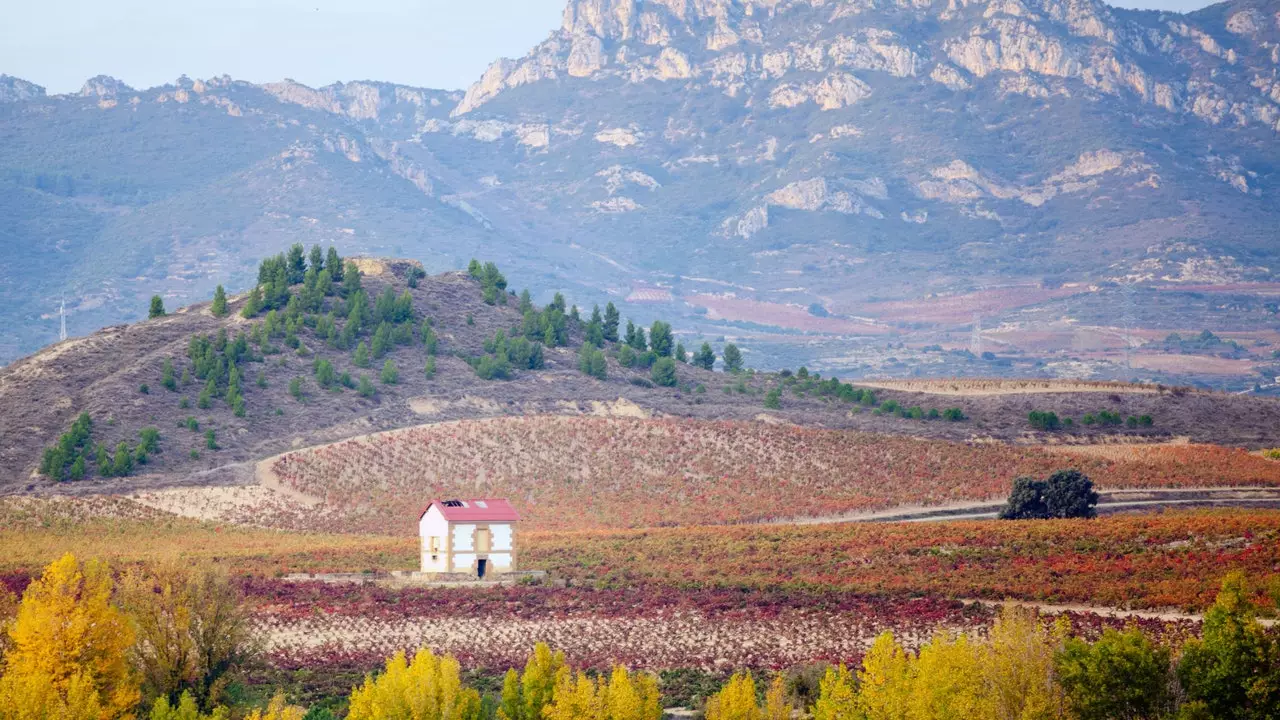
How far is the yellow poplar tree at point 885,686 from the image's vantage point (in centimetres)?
3841

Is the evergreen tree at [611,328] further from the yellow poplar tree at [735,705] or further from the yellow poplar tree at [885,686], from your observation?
the yellow poplar tree at [735,705]

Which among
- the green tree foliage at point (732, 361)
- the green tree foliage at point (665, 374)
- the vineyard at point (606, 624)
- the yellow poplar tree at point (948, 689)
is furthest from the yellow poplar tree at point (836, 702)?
the green tree foliage at point (732, 361)

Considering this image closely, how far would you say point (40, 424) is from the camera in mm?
106562

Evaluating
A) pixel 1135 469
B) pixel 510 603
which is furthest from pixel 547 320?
pixel 510 603

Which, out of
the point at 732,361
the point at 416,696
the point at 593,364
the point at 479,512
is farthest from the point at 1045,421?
the point at 416,696

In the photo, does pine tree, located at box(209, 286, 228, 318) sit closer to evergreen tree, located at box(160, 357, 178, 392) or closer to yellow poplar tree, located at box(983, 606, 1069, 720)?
evergreen tree, located at box(160, 357, 178, 392)

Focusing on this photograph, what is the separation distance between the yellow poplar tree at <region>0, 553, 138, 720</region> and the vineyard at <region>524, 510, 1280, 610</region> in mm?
25857

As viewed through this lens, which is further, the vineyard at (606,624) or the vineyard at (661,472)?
the vineyard at (661,472)

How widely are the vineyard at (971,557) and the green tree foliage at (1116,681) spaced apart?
543 inches

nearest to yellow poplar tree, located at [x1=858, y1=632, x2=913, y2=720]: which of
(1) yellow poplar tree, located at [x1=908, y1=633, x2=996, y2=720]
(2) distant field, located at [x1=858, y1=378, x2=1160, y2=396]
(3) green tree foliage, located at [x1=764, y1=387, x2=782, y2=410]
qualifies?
(1) yellow poplar tree, located at [x1=908, y1=633, x2=996, y2=720]

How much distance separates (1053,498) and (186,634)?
49079mm

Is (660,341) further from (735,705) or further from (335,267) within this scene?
(735,705)

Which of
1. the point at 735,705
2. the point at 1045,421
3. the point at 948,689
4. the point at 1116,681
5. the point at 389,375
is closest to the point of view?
the point at 735,705

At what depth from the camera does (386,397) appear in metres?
122
